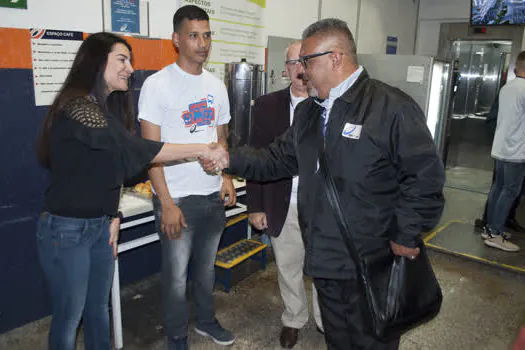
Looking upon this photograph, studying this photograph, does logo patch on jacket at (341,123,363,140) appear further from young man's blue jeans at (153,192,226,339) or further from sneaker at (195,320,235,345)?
sneaker at (195,320,235,345)

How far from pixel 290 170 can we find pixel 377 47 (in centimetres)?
449

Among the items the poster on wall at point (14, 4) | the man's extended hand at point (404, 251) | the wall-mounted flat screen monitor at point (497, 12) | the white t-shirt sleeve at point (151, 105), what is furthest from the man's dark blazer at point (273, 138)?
the wall-mounted flat screen monitor at point (497, 12)

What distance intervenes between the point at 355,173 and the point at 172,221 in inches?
39.6

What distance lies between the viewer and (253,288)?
336cm

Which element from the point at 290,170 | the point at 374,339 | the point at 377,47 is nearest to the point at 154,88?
the point at 290,170

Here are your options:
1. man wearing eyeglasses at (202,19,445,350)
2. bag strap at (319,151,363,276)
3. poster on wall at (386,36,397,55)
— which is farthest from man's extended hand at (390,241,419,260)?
poster on wall at (386,36,397,55)

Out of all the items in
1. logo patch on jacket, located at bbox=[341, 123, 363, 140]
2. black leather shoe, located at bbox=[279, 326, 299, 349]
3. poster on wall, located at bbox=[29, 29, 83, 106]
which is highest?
poster on wall, located at bbox=[29, 29, 83, 106]

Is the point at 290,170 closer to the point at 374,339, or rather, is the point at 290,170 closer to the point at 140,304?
Answer: the point at 374,339

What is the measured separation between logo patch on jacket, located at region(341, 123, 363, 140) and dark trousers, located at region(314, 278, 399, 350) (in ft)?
1.88

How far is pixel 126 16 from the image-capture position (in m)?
2.84

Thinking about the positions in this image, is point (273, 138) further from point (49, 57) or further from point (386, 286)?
point (49, 57)

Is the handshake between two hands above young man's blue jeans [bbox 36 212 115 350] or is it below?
above

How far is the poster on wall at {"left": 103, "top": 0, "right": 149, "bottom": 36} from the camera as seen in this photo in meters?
2.74

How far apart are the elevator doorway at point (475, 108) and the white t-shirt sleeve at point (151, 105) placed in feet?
20.7
